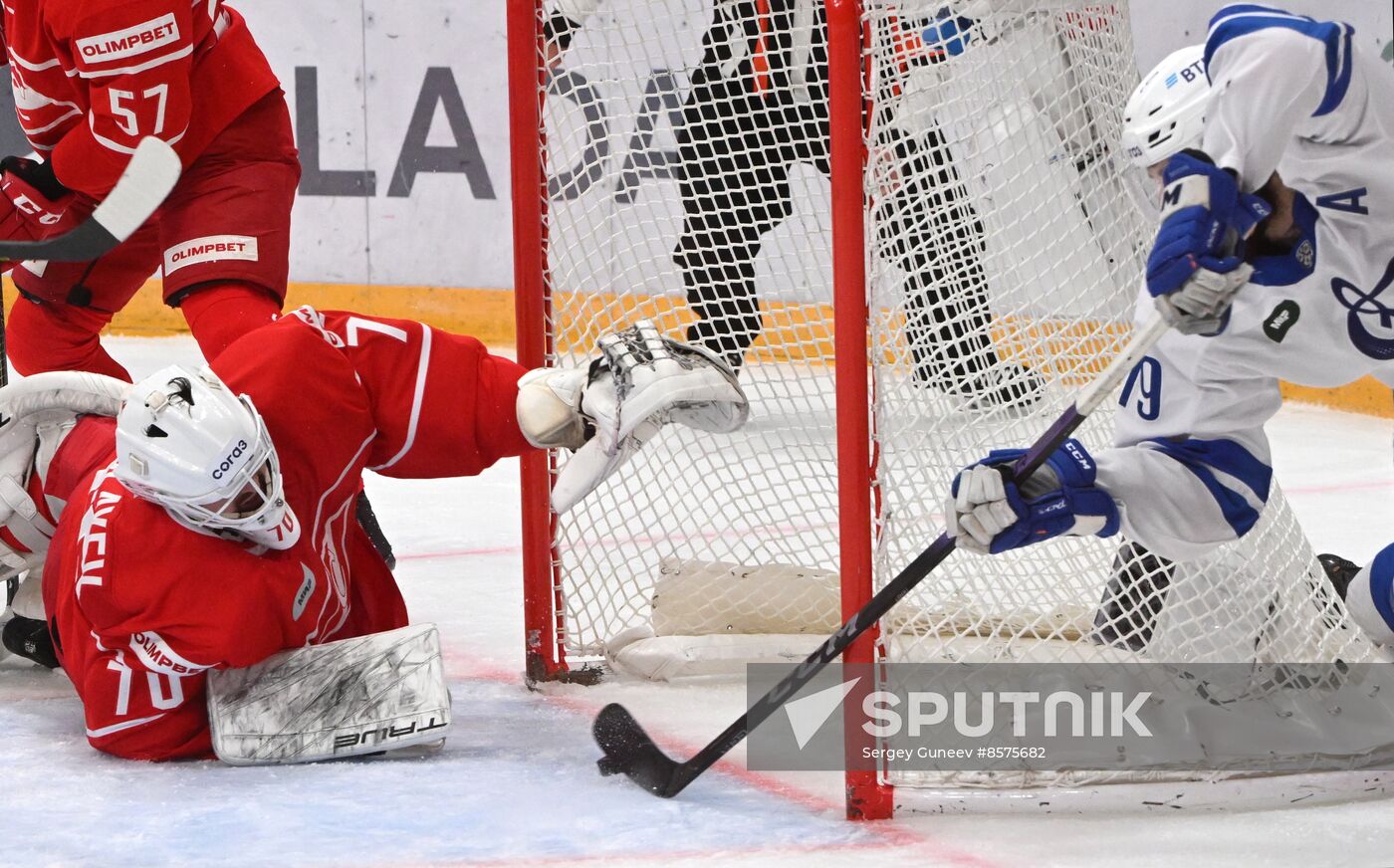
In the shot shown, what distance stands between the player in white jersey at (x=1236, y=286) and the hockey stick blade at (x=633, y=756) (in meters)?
0.41

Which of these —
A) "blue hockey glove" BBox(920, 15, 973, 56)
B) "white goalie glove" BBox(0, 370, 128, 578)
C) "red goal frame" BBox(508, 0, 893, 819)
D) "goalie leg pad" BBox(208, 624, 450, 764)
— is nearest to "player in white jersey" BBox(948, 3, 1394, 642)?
"red goal frame" BBox(508, 0, 893, 819)

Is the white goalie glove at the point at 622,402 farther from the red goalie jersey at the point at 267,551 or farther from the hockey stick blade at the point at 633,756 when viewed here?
the hockey stick blade at the point at 633,756

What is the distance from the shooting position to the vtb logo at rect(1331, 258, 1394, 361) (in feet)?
5.82

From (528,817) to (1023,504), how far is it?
59 centimetres

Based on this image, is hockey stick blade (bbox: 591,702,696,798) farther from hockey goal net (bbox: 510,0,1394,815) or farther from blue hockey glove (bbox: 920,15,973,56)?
blue hockey glove (bbox: 920,15,973,56)

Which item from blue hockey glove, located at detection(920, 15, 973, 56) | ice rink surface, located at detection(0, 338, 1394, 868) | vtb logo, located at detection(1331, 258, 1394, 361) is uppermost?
blue hockey glove, located at detection(920, 15, 973, 56)

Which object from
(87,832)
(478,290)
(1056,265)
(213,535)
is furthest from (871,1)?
(478,290)

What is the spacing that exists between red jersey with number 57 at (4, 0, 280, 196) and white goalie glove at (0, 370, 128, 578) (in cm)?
34

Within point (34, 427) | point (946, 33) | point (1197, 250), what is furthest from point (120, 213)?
point (1197, 250)

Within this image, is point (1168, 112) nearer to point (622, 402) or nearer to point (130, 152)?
point (622, 402)

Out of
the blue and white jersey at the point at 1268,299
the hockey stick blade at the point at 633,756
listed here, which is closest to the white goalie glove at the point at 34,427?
the hockey stick blade at the point at 633,756

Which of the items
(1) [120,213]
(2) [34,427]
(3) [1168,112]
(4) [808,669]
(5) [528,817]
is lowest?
(5) [528,817]

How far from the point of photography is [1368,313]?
Answer: 1.79 m

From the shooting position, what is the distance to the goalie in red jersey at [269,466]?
5.87 feet
